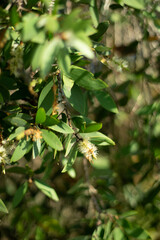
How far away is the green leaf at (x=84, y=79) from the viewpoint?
0.88m

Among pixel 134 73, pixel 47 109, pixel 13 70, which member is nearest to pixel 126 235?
pixel 47 109

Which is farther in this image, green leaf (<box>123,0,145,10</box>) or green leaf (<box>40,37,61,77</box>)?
green leaf (<box>123,0,145,10</box>)

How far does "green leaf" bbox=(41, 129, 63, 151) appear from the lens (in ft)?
2.70

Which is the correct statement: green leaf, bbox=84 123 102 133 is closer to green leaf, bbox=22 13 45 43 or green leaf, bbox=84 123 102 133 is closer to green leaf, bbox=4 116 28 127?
green leaf, bbox=4 116 28 127

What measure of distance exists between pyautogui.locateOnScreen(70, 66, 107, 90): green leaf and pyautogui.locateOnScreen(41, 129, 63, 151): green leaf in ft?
0.59

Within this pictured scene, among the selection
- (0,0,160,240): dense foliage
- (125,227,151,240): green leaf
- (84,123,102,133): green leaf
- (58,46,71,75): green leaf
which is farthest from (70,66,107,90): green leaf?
(125,227,151,240): green leaf

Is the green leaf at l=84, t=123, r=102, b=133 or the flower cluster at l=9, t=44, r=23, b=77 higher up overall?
the flower cluster at l=9, t=44, r=23, b=77

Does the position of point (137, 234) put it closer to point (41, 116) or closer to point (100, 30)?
point (41, 116)

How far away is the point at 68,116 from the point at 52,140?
11 cm

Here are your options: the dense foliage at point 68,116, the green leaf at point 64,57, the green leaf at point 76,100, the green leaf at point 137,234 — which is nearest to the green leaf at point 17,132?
the dense foliage at point 68,116

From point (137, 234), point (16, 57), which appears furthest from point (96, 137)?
point (137, 234)

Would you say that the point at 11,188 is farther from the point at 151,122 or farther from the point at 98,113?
the point at 151,122

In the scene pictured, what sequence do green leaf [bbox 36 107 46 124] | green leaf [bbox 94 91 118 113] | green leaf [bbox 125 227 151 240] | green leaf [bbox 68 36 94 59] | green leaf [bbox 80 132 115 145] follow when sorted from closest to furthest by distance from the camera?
1. green leaf [bbox 68 36 94 59]
2. green leaf [bbox 36 107 46 124]
3. green leaf [bbox 80 132 115 145]
4. green leaf [bbox 94 91 118 113]
5. green leaf [bbox 125 227 151 240]

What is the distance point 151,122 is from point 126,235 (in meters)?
0.62
